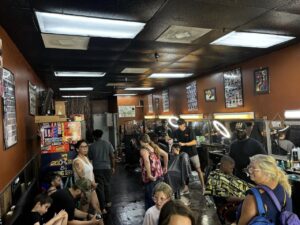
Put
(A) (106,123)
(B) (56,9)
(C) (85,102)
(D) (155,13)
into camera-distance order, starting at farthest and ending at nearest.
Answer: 1. (C) (85,102)
2. (A) (106,123)
3. (D) (155,13)
4. (B) (56,9)

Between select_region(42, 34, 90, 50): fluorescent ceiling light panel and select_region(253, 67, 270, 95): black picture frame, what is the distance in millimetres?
3445

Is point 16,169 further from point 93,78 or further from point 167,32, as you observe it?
point 93,78

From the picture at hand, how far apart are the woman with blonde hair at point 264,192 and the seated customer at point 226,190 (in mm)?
700

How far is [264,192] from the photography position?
6.43 ft

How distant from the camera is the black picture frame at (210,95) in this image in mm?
6798

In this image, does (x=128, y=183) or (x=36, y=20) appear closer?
(x=36, y=20)

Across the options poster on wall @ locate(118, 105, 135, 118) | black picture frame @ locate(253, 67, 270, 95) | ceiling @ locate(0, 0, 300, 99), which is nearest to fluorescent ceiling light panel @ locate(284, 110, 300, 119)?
black picture frame @ locate(253, 67, 270, 95)

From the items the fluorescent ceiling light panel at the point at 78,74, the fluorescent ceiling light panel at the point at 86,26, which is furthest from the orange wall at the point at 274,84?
the fluorescent ceiling light panel at the point at 78,74

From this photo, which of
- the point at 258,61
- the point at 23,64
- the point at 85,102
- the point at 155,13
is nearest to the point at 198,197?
the point at 258,61

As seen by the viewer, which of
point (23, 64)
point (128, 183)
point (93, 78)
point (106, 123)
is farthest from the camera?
point (106, 123)

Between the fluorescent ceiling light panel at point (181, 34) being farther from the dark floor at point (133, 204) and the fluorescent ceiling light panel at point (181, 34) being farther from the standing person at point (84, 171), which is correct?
the dark floor at point (133, 204)

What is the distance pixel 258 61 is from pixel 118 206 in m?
4.05

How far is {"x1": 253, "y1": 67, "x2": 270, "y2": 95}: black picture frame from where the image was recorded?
4998mm

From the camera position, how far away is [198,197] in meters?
5.14
